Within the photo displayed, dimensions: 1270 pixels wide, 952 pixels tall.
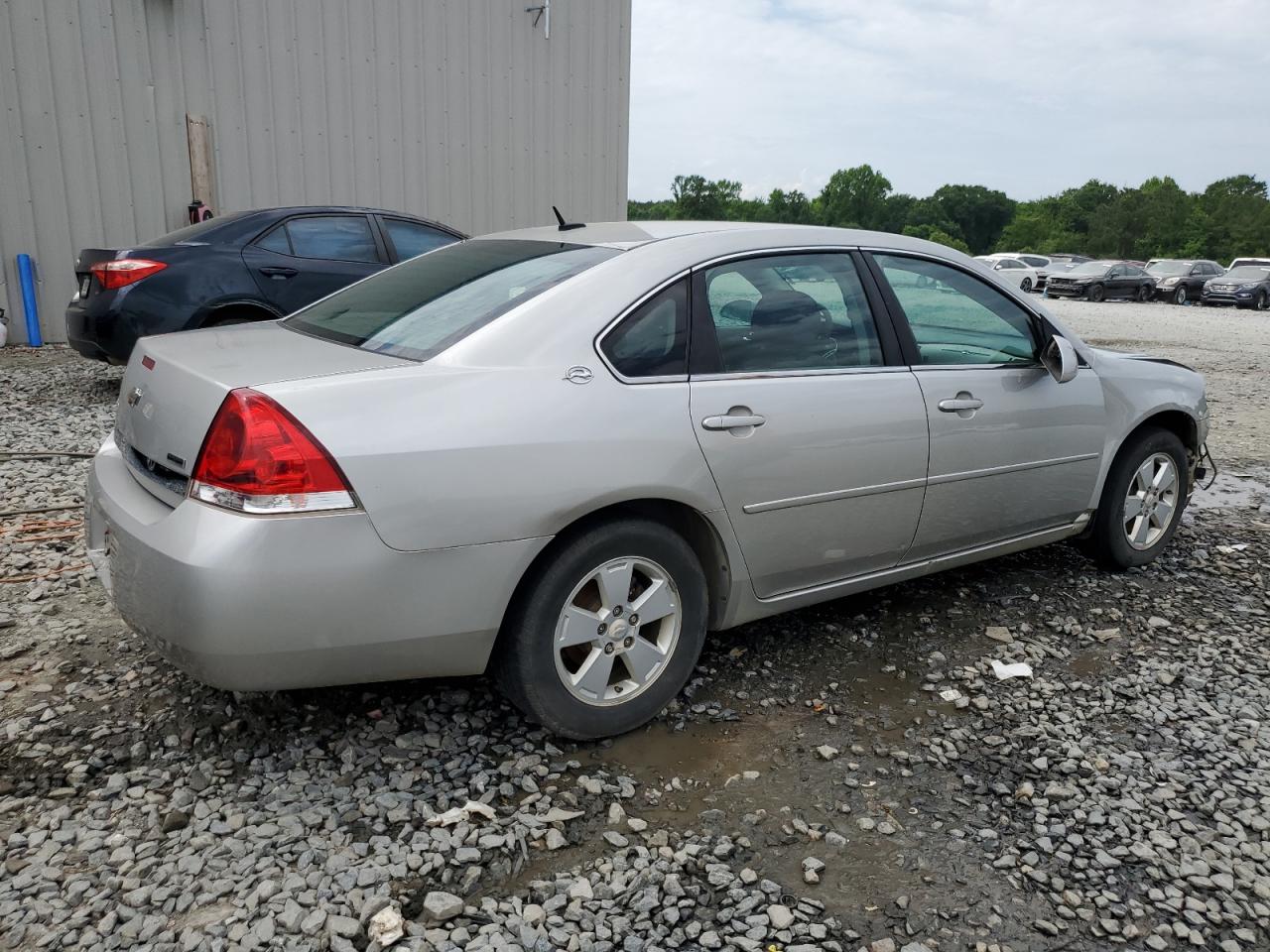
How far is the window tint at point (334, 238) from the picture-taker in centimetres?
771

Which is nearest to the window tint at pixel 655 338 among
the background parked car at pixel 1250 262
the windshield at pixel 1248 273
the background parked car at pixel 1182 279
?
the windshield at pixel 1248 273

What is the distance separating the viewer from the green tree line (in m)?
73.0

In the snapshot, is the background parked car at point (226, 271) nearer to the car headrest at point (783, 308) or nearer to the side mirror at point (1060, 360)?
the car headrest at point (783, 308)

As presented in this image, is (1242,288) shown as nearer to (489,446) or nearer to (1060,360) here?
(1060,360)

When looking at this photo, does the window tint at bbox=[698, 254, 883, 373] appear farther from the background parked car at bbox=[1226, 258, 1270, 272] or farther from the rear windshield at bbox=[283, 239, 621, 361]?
the background parked car at bbox=[1226, 258, 1270, 272]

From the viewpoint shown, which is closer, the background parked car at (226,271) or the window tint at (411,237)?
the background parked car at (226,271)

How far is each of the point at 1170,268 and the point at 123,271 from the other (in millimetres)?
33739

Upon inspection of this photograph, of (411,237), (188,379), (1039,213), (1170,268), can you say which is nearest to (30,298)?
(411,237)

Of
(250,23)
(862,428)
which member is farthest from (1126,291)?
(862,428)

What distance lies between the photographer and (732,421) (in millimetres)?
2977

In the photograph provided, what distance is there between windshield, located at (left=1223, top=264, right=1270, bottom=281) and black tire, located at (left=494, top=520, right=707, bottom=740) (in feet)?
110

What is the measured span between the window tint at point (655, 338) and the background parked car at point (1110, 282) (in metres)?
32.8

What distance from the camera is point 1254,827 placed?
8.74ft

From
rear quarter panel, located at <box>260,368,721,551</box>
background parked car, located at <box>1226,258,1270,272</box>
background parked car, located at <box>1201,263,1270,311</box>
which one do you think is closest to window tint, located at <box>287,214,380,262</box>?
rear quarter panel, located at <box>260,368,721,551</box>
